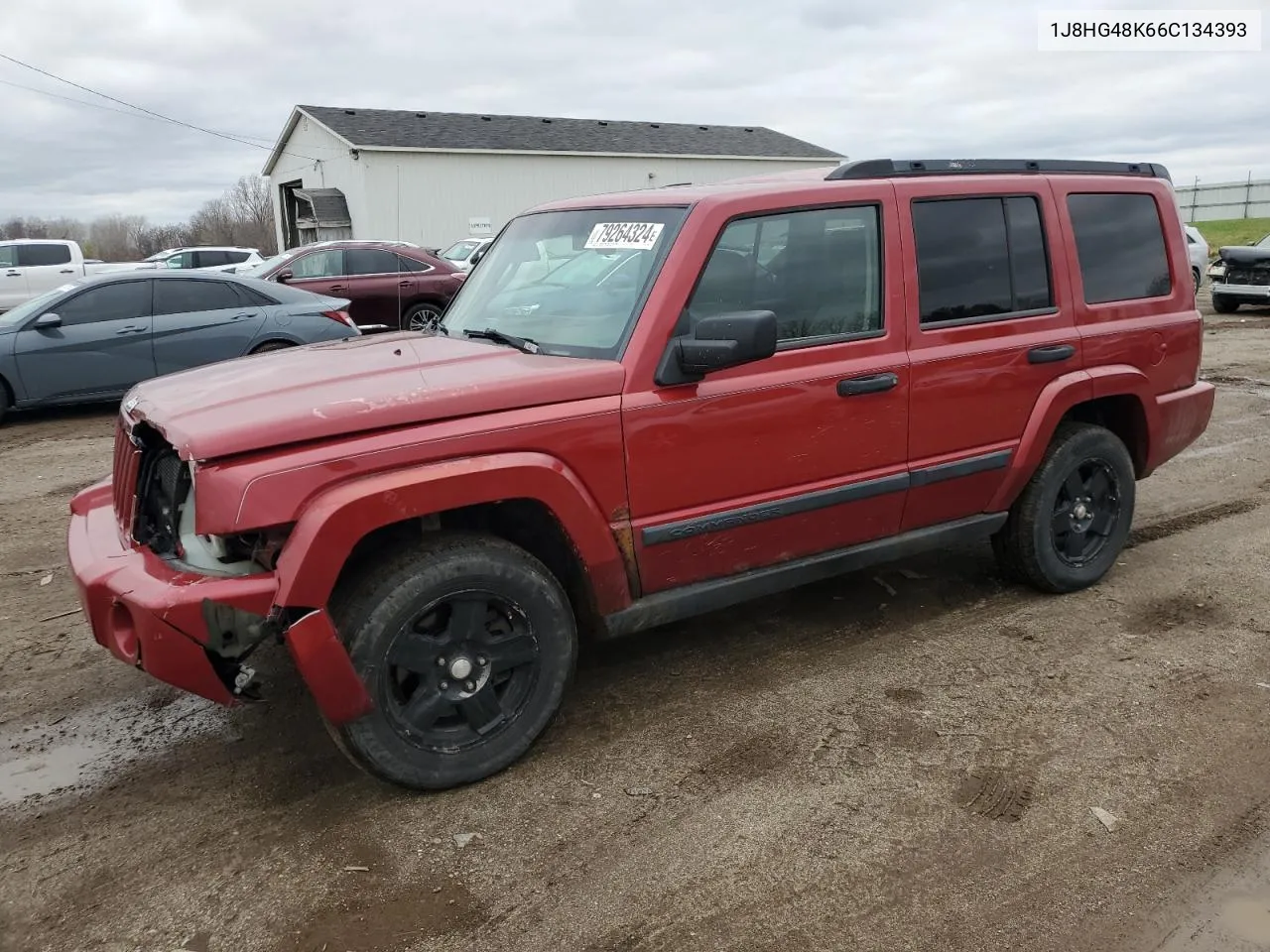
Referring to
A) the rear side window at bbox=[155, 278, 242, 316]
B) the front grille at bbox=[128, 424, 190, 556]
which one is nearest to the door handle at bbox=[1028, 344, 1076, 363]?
the front grille at bbox=[128, 424, 190, 556]

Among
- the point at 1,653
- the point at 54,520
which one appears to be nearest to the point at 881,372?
the point at 1,653

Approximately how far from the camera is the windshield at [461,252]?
19.9m

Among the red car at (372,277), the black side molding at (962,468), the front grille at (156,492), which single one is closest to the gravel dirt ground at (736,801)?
the black side molding at (962,468)

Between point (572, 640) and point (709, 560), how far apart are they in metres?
0.61

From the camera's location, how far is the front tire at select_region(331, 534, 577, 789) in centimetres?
302

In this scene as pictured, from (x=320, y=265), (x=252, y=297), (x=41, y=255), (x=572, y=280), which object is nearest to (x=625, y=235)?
(x=572, y=280)

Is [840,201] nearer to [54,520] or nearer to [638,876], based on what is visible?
[638,876]

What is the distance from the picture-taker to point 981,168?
14.0 feet

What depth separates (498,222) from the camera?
30.9 meters

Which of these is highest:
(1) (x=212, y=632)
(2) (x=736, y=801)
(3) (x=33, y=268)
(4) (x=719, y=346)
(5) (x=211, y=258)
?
(5) (x=211, y=258)

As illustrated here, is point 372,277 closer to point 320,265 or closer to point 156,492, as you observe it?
point 320,265

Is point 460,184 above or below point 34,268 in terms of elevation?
above

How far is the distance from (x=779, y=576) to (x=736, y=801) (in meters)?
0.98

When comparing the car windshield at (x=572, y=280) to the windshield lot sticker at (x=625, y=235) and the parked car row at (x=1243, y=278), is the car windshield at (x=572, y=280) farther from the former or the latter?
the parked car row at (x=1243, y=278)
